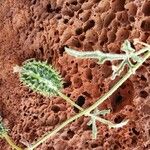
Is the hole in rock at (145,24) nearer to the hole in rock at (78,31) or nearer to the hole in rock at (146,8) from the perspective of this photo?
the hole in rock at (146,8)

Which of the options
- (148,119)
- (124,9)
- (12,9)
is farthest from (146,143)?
(12,9)

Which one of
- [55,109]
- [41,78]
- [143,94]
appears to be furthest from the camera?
[55,109]

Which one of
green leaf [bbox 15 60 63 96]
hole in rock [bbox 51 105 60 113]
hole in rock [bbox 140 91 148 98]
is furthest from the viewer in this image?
hole in rock [bbox 51 105 60 113]

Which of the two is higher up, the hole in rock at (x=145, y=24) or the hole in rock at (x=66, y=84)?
the hole in rock at (x=145, y=24)

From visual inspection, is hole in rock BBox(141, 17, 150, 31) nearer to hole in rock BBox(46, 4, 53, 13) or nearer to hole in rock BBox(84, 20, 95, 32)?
hole in rock BBox(84, 20, 95, 32)

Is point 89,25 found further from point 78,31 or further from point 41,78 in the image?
point 41,78

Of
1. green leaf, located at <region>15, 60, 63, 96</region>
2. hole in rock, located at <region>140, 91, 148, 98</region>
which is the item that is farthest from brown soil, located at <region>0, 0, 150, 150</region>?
green leaf, located at <region>15, 60, 63, 96</region>

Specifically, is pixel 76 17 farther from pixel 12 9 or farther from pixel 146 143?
pixel 146 143

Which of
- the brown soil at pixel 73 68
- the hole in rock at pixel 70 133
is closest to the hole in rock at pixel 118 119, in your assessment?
the brown soil at pixel 73 68

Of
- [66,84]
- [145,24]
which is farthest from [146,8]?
[66,84]
